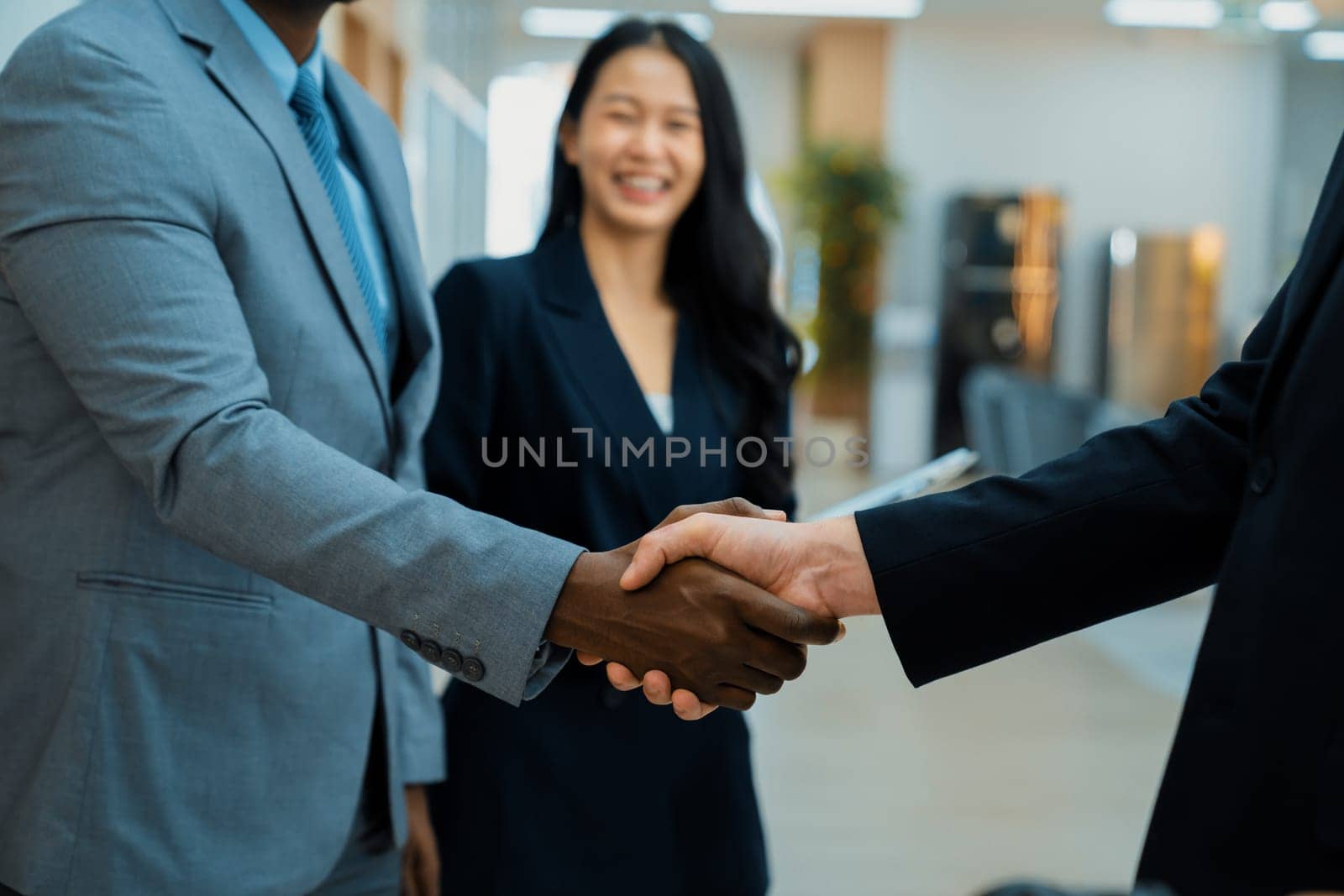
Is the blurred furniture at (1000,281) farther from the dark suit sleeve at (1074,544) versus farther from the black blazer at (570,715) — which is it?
the dark suit sleeve at (1074,544)

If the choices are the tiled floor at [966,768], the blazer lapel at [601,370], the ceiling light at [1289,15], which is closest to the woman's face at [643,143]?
the blazer lapel at [601,370]

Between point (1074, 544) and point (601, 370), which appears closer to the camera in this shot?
point (1074, 544)

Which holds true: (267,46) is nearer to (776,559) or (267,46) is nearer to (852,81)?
(776,559)

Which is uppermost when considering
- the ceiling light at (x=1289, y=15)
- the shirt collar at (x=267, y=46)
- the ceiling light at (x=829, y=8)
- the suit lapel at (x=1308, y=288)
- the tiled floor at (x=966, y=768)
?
the ceiling light at (x=829, y=8)

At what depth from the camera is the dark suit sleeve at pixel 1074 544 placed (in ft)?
4.33

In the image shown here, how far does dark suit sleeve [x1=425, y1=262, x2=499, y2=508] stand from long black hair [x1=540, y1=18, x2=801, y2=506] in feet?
0.93

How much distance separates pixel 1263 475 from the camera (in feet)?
3.45

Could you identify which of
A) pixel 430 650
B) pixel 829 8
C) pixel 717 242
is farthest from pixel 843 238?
pixel 430 650

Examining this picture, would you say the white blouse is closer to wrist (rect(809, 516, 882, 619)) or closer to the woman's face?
the woman's face

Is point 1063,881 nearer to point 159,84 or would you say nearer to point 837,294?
point 159,84

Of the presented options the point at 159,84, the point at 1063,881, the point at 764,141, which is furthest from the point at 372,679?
the point at 764,141

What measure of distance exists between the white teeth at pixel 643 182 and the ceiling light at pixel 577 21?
8.87 m

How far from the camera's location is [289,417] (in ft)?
4.37

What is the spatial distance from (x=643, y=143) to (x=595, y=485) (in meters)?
0.58
